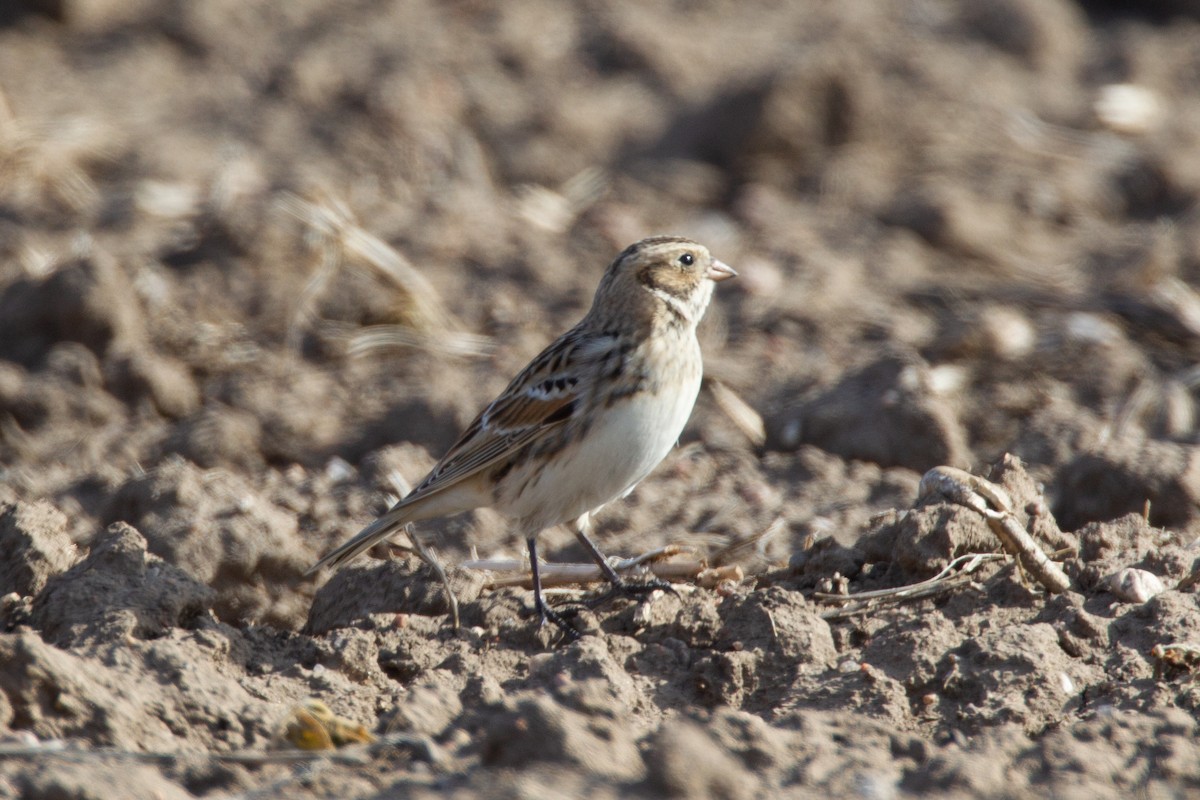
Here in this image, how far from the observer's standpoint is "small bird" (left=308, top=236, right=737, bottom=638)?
6258 millimetres

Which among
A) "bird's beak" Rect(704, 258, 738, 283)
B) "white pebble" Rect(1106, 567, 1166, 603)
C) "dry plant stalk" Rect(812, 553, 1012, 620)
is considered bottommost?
"dry plant stalk" Rect(812, 553, 1012, 620)

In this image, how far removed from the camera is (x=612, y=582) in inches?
250

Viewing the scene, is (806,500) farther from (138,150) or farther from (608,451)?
(138,150)

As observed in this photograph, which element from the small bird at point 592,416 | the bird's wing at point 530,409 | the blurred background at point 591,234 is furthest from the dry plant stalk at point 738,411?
the bird's wing at point 530,409

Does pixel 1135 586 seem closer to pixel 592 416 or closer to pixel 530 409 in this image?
pixel 592 416

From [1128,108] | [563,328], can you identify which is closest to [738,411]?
[563,328]

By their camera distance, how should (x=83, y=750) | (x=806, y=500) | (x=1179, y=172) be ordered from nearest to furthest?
(x=83, y=750)
(x=806, y=500)
(x=1179, y=172)

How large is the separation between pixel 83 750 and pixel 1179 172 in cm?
961

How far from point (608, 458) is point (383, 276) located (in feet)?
12.9

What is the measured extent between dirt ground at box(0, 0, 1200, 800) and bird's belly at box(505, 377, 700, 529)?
510 millimetres

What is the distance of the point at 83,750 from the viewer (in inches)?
168

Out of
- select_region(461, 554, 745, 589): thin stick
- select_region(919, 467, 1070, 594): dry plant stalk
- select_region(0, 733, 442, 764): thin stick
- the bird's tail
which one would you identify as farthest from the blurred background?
select_region(0, 733, 442, 764): thin stick

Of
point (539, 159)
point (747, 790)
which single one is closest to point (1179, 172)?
point (539, 159)

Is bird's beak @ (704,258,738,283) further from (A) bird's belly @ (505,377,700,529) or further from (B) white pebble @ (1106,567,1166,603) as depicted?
(B) white pebble @ (1106,567,1166,603)
